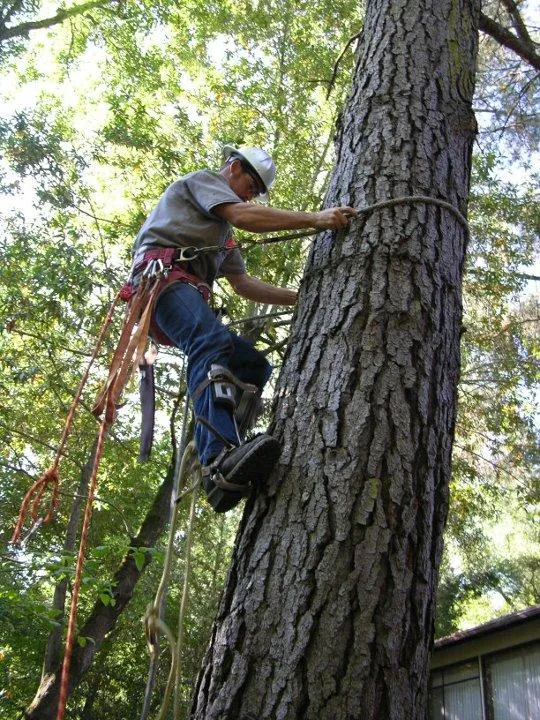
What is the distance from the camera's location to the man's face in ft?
8.86

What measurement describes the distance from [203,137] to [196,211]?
666 cm

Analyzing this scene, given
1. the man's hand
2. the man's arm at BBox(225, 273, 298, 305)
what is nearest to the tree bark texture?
the man's hand

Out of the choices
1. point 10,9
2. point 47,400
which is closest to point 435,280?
point 47,400

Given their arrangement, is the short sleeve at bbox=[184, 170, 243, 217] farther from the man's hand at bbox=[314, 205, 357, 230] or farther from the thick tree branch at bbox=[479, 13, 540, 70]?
the thick tree branch at bbox=[479, 13, 540, 70]

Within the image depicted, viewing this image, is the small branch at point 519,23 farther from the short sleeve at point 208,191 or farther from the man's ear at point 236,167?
the short sleeve at point 208,191

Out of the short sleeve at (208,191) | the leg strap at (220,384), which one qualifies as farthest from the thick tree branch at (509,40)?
the leg strap at (220,384)

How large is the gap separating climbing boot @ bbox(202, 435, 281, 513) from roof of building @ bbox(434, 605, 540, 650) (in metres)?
5.46

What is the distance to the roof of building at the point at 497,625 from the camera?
629cm

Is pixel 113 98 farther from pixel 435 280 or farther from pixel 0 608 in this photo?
pixel 435 280

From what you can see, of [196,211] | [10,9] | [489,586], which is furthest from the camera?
[489,586]

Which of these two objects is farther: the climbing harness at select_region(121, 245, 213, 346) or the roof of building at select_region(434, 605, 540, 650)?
the roof of building at select_region(434, 605, 540, 650)

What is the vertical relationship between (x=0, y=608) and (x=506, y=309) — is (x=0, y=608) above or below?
below

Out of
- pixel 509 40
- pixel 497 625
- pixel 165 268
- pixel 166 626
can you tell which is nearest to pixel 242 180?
pixel 165 268

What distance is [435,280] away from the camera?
1869mm
